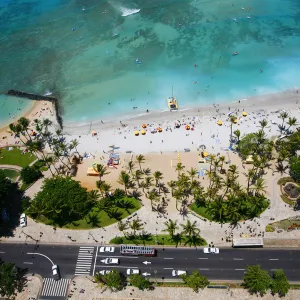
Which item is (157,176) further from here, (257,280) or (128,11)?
(128,11)

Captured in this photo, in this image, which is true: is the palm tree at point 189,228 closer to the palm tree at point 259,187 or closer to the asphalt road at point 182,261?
the asphalt road at point 182,261

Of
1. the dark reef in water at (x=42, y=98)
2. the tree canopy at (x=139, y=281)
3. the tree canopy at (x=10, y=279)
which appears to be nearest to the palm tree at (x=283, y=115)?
the tree canopy at (x=139, y=281)

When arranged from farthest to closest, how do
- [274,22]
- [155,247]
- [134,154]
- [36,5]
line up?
[36,5], [274,22], [134,154], [155,247]

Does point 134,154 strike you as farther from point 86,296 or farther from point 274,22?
point 274,22

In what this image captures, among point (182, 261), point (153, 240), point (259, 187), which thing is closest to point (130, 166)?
point (153, 240)

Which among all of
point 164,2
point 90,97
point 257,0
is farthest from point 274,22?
point 90,97

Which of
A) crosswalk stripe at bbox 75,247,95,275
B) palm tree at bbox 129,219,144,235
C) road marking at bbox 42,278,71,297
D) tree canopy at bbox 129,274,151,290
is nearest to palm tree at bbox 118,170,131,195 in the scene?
palm tree at bbox 129,219,144,235

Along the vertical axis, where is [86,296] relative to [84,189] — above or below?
below
